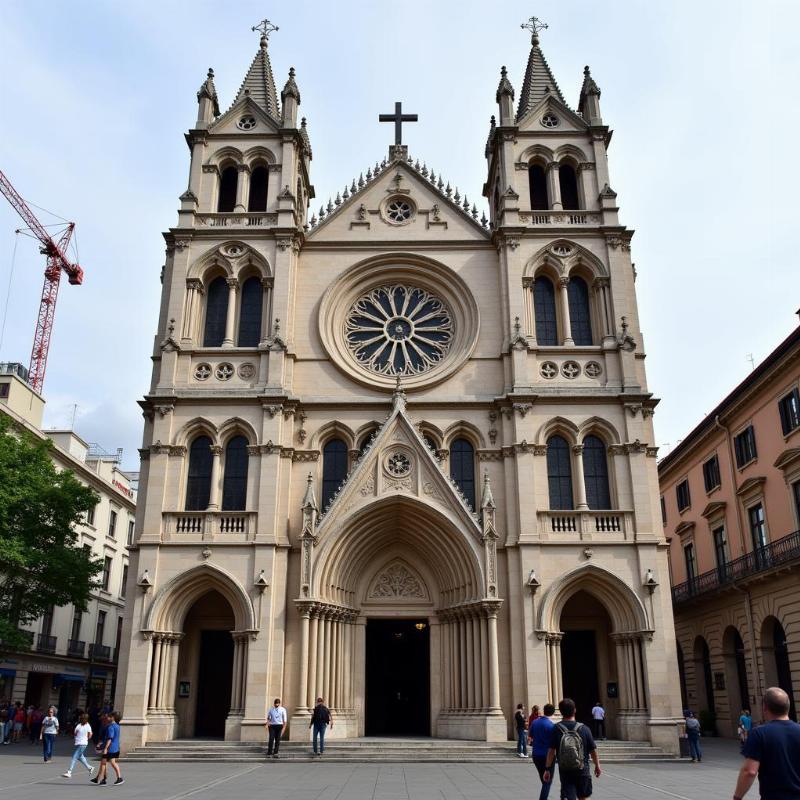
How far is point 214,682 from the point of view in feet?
89.4

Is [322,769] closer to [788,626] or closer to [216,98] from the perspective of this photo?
[788,626]

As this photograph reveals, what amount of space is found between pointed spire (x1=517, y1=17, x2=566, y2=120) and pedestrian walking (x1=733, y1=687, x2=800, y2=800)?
31125 millimetres

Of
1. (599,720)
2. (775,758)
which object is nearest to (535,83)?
(599,720)

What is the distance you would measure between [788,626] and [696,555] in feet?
35.6

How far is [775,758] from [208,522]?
74.9 ft

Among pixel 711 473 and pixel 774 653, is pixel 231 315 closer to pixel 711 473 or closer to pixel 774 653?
pixel 711 473

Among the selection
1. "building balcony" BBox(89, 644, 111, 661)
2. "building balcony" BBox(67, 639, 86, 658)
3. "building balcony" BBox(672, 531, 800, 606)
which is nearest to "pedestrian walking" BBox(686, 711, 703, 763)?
"building balcony" BBox(672, 531, 800, 606)

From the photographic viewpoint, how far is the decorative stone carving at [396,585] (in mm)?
27969

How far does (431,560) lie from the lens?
2781cm

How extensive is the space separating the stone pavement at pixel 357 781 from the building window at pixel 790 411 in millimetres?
12369

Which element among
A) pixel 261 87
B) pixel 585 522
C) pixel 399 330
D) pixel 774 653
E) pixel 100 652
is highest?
pixel 261 87

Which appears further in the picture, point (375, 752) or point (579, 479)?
point (579, 479)

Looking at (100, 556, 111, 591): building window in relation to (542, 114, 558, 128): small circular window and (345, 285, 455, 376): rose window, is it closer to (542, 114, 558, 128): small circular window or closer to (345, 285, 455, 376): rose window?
(345, 285, 455, 376): rose window

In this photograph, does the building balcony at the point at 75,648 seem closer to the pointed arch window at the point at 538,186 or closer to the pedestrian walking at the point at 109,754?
the pedestrian walking at the point at 109,754
